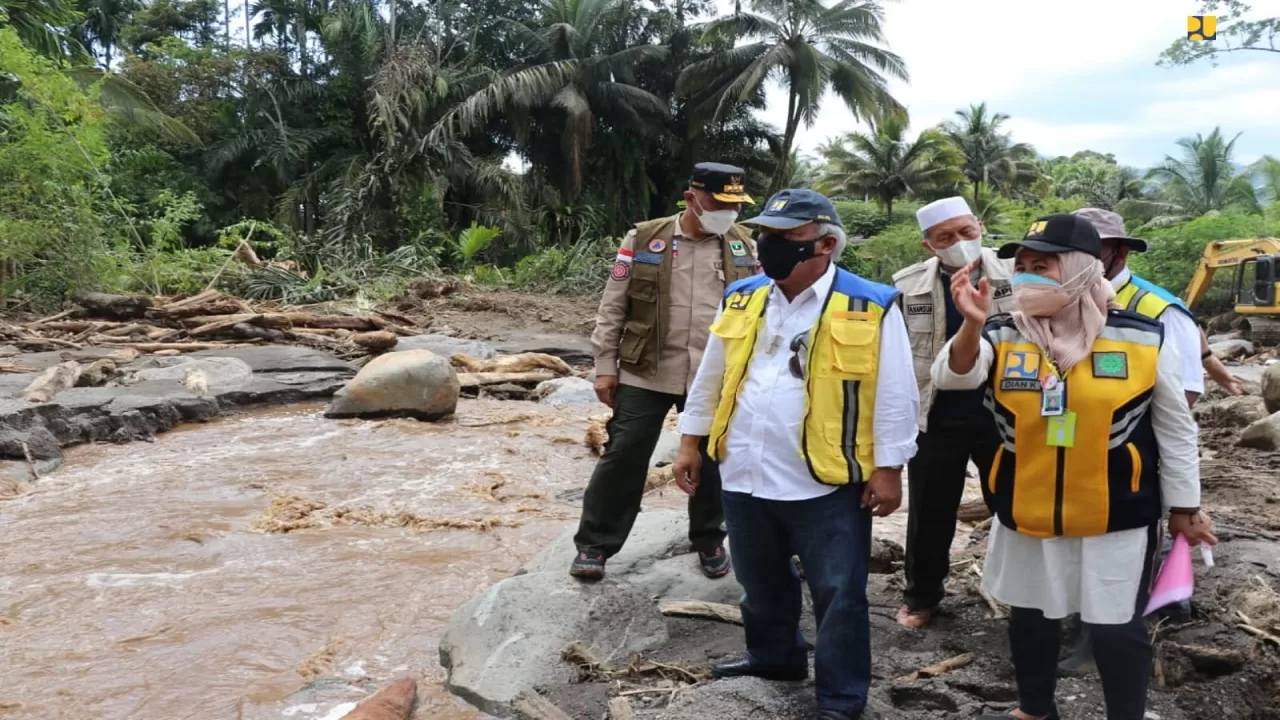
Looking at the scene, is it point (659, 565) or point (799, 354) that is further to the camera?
point (659, 565)

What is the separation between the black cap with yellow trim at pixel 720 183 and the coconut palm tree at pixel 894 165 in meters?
32.5

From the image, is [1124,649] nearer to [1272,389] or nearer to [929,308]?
[929,308]

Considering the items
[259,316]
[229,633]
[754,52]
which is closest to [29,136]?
[259,316]

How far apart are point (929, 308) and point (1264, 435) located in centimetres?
543

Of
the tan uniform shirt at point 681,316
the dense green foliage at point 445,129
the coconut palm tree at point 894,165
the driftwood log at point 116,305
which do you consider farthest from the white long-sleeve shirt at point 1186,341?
the coconut palm tree at point 894,165

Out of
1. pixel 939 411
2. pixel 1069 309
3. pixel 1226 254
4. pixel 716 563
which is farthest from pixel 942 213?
pixel 1226 254

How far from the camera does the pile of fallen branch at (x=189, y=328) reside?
12.8 m

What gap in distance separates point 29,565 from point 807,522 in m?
4.77

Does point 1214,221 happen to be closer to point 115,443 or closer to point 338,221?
point 338,221

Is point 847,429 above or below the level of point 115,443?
above

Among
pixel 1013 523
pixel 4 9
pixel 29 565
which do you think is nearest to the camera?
pixel 1013 523

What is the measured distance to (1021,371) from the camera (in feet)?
8.52

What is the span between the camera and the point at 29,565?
5379 millimetres

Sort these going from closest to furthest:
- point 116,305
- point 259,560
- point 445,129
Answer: point 259,560 < point 116,305 < point 445,129
